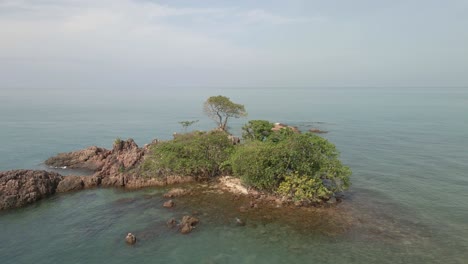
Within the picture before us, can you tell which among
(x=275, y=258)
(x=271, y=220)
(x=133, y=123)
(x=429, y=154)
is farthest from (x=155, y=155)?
(x=133, y=123)

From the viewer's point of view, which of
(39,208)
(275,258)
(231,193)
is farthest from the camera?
(231,193)

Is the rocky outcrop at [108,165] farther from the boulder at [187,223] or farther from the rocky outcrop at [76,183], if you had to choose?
the boulder at [187,223]

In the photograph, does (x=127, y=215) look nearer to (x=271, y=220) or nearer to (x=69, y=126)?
(x=271, y=220)

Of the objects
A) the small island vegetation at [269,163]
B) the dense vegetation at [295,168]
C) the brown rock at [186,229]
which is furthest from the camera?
the small island vegetation at [269,163]

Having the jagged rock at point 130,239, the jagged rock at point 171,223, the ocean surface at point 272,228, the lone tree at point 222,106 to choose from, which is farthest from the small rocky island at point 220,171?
the lone tree at point 222,106

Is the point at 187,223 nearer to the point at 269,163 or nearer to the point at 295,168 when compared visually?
the point at 269,163

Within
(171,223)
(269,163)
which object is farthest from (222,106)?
(171,223)

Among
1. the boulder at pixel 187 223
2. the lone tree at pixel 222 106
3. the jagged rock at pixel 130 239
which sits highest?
the lone tree at pixel 222 106

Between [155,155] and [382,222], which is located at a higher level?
[155,155]

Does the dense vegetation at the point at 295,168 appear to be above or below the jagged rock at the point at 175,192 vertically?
above
